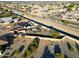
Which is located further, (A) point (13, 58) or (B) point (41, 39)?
(B) point (41, 39)

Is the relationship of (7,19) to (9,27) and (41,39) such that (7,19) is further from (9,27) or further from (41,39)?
(41,39)

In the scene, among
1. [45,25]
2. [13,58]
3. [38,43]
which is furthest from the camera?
[45,25]

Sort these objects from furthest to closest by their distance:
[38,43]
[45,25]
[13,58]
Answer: [45,25] < [38,43] < [13,58]

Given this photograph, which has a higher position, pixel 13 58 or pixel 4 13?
pixel 4 13

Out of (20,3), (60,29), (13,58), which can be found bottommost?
(13,58)

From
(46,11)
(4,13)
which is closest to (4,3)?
(4,13)

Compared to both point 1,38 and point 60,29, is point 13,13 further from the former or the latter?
point 60,29

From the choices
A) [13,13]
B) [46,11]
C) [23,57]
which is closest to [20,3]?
[13,13]

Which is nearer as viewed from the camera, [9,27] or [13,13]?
[9,27]

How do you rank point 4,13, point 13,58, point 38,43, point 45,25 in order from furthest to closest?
point 4,13
point 45,25
point 38,43
point 13,58
